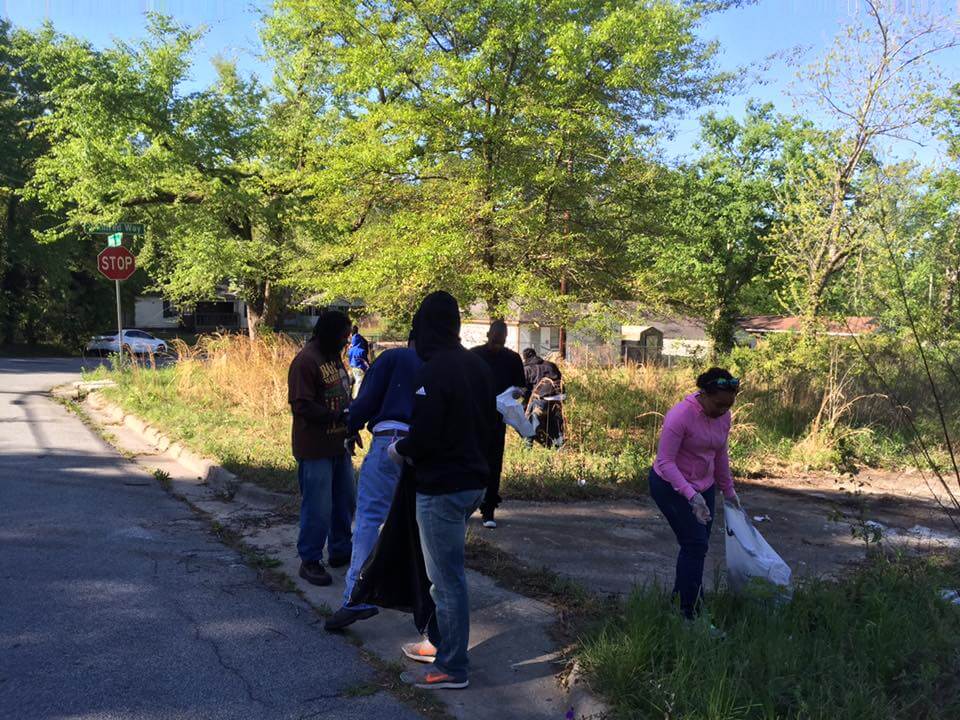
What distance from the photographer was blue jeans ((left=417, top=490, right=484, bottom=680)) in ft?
11.3

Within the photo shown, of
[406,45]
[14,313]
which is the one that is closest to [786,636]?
[406,45]

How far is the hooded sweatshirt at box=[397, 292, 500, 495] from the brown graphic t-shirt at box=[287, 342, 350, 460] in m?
1.48

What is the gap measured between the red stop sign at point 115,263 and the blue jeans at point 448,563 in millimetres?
12764

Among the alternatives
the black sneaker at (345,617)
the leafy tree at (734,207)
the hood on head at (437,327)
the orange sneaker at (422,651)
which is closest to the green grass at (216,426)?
the black sneaker at (345,617)

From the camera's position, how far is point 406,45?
9.97m

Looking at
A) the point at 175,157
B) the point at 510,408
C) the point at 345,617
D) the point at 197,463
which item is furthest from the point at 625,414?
the point at 175,157

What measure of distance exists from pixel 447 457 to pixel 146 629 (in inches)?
89.0

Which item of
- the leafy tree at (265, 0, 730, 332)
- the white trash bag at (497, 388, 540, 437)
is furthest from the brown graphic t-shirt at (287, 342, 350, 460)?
the leafy tree at (265, 0, 730, 332)

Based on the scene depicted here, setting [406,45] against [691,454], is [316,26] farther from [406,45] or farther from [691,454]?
[691,454]

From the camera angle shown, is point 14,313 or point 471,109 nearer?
point 471,109

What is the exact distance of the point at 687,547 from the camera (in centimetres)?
414

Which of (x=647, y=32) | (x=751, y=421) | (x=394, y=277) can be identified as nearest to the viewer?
(x=647, y=32)

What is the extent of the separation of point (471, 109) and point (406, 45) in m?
1.50

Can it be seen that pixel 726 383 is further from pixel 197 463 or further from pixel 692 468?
pixel 197 463
